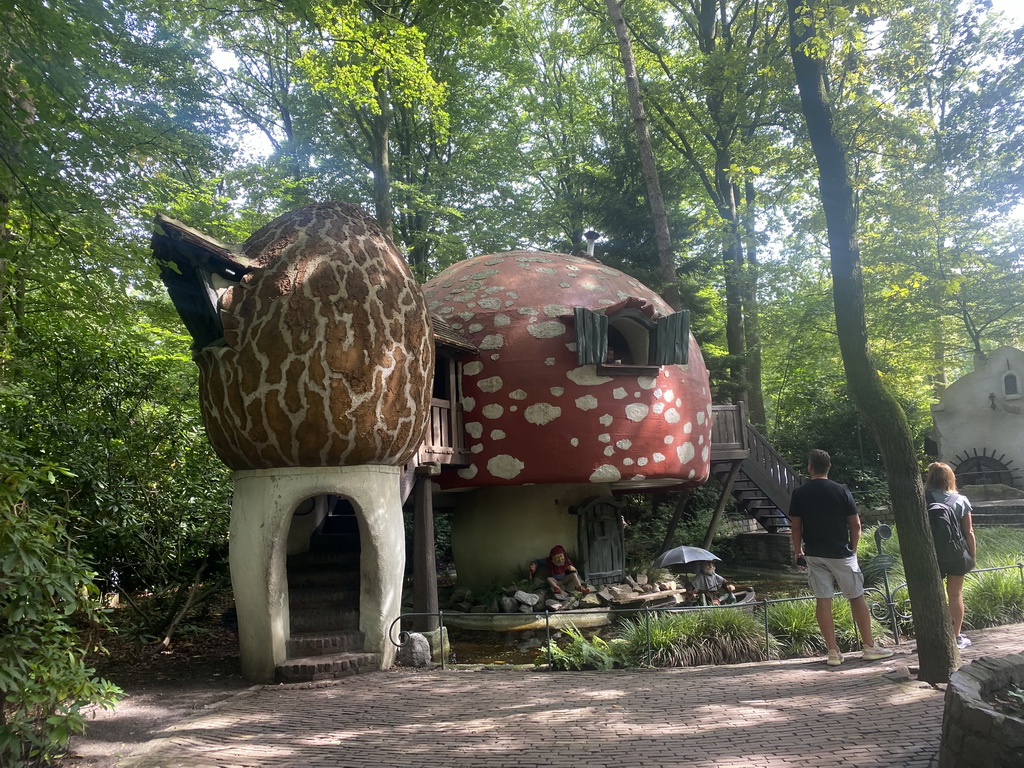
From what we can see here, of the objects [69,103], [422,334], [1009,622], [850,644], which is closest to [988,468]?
[1009,622]

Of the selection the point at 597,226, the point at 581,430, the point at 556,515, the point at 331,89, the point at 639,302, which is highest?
the point at 331,89

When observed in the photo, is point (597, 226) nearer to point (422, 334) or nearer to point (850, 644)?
point (422, 334)

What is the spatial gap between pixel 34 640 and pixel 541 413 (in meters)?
7.63

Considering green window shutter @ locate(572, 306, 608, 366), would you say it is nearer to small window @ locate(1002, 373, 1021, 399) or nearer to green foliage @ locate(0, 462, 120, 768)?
green foliage @ locate(0, 462, 120, 768)

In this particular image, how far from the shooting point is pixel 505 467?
11547 millimetres

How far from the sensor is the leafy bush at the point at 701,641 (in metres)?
8.08

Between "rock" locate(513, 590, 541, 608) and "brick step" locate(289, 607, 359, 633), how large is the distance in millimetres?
3535

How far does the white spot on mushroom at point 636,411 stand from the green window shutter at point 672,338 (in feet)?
2.70

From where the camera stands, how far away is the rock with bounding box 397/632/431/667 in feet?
27.8

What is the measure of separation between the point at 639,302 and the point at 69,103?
327 inches

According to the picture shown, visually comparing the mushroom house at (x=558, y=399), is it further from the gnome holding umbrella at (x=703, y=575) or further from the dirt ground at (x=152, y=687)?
the dirt ground at (x=152, y=687)

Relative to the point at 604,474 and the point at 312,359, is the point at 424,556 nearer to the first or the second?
the point at 604,474

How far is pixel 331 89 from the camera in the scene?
56.5 ft

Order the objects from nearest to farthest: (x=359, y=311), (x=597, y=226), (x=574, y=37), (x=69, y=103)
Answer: (x=69, y=103) < (x=359, y=311) < (x=597, y=226) < (x=574, y=37)
